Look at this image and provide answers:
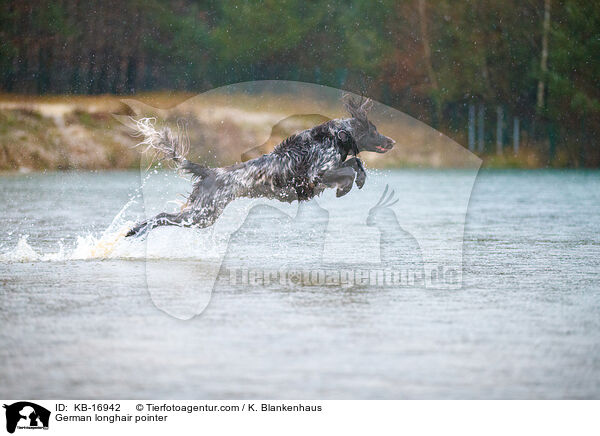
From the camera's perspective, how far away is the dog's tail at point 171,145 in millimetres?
6578

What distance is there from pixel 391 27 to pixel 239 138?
616 centimetres

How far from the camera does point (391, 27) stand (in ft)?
70.2

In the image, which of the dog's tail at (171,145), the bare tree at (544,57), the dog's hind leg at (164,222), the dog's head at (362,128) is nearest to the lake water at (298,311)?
the dog's hind leg at (164,222)

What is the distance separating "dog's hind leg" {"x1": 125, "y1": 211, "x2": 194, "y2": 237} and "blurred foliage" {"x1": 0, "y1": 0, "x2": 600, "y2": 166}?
45.2 feet

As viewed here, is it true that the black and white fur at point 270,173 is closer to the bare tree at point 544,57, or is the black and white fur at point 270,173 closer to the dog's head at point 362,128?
the dog's head at point 362,128

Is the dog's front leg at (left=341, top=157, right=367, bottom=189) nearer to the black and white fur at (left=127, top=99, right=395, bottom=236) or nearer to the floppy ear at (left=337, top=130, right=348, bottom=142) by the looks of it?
the black and white fur at (left=127, top=99, right=395, bottom=236)

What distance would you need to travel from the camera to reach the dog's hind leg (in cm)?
676

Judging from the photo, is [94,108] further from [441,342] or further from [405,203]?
[441,342]
